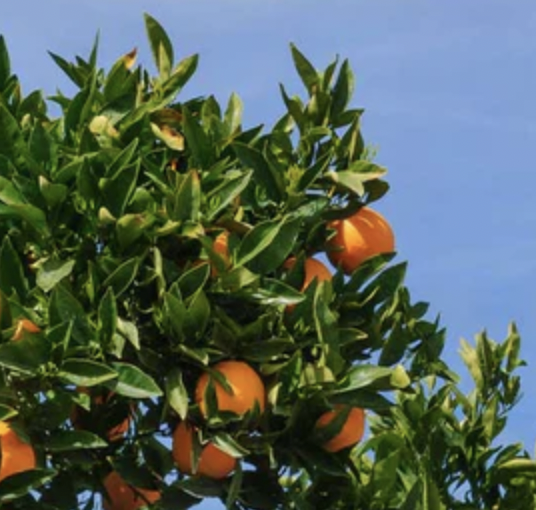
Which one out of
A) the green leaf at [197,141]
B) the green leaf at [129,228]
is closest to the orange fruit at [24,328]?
the green leaf at [129,228]

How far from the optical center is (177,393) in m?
4.08

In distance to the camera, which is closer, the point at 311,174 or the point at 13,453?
the point at 13,453

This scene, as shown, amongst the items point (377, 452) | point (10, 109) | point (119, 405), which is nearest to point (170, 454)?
point (119, 405)

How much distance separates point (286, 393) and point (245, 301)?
0.33 meters

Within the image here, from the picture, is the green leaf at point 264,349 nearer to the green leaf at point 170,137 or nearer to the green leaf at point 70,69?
the green leaf at point 170,137

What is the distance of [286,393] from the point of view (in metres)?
4.25

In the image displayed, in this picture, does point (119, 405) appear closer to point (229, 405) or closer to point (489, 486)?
point (229, 405)

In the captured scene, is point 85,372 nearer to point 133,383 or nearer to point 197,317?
point 133,383

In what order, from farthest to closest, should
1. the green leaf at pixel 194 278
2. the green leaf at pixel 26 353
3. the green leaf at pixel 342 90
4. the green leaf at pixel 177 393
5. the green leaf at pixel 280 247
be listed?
the green leaf at pixel 342 90
the green leaf at pixel 280 247
the green leaf at pixel 194 278
the green leaf at pixel 177 393
the green leaf at pixel 26 353

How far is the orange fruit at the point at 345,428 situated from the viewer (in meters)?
4.35

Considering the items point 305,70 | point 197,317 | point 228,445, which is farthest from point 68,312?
point 305,70

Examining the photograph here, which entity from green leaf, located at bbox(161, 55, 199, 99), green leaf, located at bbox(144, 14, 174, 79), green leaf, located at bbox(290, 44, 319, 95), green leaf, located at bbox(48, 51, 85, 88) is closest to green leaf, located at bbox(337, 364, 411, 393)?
green leaf, located at bbox(290, 44, 319, 95)

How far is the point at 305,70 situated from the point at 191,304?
46.6 inches

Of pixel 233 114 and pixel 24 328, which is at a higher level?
pixel 233 114
